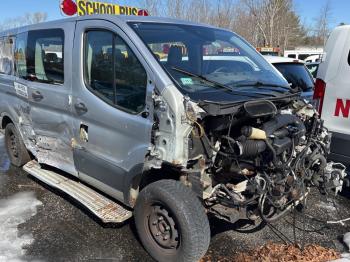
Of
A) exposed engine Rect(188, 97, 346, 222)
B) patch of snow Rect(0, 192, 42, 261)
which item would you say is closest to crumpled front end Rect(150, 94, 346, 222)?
exposed engine Rect(188, 97, 346, 222)

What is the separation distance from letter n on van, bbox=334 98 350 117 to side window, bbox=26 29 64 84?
3058mm

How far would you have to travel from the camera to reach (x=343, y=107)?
4523mm

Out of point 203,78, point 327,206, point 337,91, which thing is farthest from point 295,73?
point 203,78

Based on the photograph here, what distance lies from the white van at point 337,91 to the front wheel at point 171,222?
2.19 m

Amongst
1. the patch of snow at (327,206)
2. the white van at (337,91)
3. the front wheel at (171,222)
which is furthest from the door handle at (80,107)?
the patch of snow at (327,206)

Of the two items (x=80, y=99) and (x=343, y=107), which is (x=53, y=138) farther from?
→ (x=343, y=107)

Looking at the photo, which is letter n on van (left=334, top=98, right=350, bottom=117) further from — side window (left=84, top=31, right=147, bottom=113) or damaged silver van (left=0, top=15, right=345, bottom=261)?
side window (left=84, top=31, right=147, bottom=113)

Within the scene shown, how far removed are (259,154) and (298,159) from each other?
0.37 metres

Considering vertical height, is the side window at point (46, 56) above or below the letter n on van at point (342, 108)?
above

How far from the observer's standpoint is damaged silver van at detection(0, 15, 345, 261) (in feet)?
10.3

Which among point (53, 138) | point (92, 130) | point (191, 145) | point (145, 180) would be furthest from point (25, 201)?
point (191, 145)

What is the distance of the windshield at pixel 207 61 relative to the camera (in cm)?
342

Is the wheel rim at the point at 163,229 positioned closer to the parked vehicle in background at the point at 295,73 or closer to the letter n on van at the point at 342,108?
the letter n on van at the point at 342,108

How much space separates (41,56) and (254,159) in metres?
2.84
